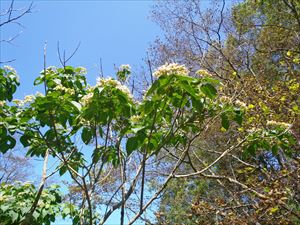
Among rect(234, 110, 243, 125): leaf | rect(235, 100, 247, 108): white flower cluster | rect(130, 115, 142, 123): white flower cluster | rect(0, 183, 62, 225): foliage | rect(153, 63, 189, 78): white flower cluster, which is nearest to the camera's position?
rect(153, 63, 189, 78): white flower cluster

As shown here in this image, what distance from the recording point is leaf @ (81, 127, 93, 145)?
6.68 feet

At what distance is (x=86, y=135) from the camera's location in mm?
2051

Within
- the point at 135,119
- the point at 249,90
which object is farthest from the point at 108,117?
the point at 249,90

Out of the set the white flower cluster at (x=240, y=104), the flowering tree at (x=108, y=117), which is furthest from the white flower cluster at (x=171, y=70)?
the white flower cluster at (x=240, y=104)

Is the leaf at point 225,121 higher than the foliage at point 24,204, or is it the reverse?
the leaf at point 225,121

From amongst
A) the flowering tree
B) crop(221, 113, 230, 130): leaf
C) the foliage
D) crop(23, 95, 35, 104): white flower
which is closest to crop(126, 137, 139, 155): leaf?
the flowering tree

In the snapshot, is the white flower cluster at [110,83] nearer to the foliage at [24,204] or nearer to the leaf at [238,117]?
the leaf at [238,117]

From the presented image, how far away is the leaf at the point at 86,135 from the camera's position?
204 centimetres

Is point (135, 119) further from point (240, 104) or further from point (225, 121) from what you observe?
point (240, 104)

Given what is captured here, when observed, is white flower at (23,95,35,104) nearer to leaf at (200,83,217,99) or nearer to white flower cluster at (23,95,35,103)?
white flower cluster at (23,95,35,103)

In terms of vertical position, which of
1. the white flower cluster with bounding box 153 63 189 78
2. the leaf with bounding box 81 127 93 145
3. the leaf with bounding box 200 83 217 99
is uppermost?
the white flower cluster with bounding box 153 63 189 78

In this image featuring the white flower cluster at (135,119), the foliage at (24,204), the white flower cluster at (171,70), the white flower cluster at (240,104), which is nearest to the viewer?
the white flower cluster at (171,70)

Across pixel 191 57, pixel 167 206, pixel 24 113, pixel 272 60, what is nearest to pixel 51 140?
pixel 24 113

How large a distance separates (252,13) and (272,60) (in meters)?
1.44
